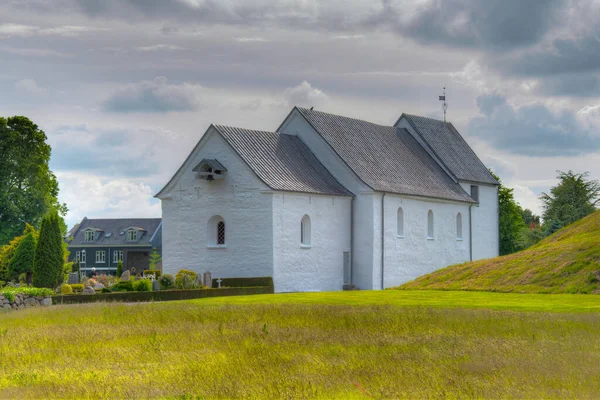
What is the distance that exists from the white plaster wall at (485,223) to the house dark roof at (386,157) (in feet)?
5.90

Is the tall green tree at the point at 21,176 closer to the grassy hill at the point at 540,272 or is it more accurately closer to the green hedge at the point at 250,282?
the green hedge at the point at 250,282

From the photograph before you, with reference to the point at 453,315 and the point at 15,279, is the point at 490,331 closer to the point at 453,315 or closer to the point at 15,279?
the point at 453,315

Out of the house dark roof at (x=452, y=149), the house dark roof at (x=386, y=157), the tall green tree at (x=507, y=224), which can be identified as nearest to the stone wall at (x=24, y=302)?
the house dark roof at (x=386, y=157)

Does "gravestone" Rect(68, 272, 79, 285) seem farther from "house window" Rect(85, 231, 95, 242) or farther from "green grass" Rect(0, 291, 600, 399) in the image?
"house window" Rect(85, 231, 95, 242)

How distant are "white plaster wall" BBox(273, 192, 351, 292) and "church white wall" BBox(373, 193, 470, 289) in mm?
2003

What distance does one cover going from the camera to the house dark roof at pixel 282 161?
136ft

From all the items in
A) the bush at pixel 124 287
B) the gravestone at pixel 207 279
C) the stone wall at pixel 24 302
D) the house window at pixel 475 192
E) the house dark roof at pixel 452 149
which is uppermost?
the house dark roof at pixel 452 149

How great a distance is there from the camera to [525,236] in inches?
2694

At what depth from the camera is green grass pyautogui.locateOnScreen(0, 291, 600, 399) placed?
1248 cm

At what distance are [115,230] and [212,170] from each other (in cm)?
5585

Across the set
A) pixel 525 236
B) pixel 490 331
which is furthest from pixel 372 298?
pixel 525 236

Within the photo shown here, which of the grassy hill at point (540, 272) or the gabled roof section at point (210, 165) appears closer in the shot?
the grassy hill at point (540, 272)

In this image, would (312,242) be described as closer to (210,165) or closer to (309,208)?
(309,208)

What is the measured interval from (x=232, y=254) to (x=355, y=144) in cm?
1141
